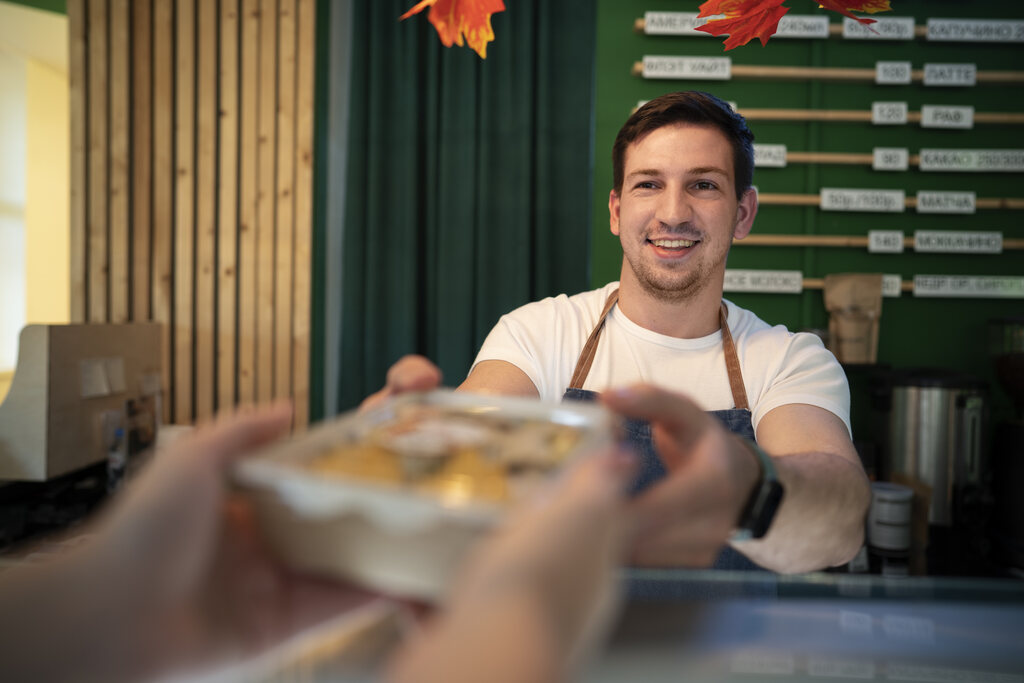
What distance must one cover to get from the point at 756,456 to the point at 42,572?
720mm

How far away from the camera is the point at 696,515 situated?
57cm

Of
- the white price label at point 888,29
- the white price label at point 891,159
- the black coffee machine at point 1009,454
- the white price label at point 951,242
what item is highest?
the white price label at point 888,29

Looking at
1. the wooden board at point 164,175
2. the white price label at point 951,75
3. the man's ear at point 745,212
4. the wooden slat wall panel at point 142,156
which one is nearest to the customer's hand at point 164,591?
the man's ear at point 745,212

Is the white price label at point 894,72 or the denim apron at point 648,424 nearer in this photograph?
the denim apron at point 648,424

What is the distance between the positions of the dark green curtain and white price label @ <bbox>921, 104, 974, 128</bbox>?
66.1 inches

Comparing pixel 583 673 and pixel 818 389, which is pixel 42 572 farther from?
pixel 818 389

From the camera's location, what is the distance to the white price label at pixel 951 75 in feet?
10.0

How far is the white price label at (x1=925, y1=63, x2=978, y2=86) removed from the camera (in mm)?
3049

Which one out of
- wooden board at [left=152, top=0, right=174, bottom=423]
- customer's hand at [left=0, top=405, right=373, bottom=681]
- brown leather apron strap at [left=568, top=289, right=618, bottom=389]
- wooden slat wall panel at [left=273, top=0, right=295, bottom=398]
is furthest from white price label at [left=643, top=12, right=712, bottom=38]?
customer's hand at [left=0, top=405, right=373, bottom=681]

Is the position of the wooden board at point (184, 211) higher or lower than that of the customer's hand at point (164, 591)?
higher

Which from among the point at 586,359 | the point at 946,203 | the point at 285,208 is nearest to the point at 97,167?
the point at 285,208

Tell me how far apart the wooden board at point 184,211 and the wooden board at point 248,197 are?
0.85 feet

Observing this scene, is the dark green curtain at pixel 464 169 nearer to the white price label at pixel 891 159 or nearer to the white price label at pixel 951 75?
the white price label at pixel 891 159

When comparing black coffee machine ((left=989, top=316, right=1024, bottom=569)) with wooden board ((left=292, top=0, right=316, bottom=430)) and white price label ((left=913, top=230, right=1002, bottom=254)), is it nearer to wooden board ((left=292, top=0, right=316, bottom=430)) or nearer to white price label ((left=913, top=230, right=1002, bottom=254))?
white price label ((left=913, top=230, right=1002, bottom=254))
